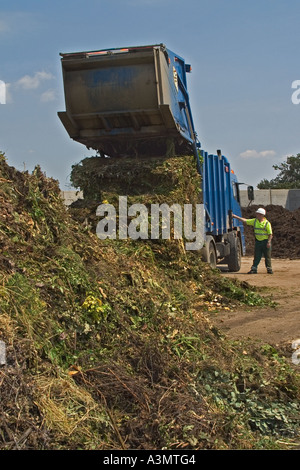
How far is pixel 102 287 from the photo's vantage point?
5.72m

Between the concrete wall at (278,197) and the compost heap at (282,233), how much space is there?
12.2 feet

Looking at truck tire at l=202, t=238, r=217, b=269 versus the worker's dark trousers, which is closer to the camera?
truck tire at l=202, t=238, r=217, b=269

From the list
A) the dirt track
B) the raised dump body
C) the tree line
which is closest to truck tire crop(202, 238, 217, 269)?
the dirt track

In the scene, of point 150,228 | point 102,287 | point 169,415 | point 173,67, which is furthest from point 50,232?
point 173,67

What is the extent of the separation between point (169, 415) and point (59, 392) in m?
0.84

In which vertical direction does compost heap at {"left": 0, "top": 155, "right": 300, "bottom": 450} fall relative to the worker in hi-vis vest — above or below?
below

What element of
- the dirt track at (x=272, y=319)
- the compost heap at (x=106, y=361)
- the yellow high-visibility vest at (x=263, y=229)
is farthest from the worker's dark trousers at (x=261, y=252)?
the compost heap at (x=106, y=361)

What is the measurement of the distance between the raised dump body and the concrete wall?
17219mm

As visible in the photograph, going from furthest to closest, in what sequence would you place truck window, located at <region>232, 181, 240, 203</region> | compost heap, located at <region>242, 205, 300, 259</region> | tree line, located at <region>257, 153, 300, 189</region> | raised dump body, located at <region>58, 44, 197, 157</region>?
1. tree line, located at <region>257, 153, 300, 189</region>
2. compost heap, located at <region>242, 205, 300, 259</region>
3. truck window, located at <region>232, 181, 240, 203</region>
4. raised dump body, located at <region>58, 44, 197, 157</region>

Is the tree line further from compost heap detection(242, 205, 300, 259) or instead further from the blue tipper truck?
the blue tipper truck

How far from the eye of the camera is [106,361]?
463 cm

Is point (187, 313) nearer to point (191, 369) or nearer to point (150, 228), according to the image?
point (191, 369)

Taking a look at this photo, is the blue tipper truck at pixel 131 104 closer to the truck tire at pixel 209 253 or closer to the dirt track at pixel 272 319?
the truck tire at pixel 209 253

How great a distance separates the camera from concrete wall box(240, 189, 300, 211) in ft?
88.6
